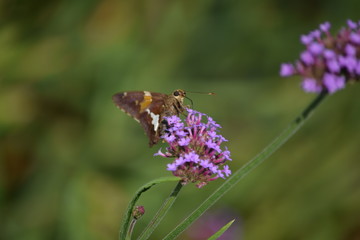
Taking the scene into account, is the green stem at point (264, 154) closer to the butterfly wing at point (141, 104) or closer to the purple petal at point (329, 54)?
the purple petal at point (329, 54)

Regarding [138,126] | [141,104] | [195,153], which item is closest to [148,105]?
[141,104]

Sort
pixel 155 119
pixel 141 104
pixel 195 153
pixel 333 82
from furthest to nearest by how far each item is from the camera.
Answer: pixel 141 104 → pixel 155 119 → pixel 195 153 → pixel 333 82

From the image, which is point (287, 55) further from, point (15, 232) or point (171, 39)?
point (15, 232)

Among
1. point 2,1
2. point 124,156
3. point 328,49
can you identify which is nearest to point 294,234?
point 124,156

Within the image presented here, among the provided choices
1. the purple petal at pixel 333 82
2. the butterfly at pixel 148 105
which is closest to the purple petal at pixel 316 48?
the purple petal at pixel 333 82

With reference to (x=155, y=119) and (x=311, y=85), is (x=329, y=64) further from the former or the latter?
(x=155, y=119)

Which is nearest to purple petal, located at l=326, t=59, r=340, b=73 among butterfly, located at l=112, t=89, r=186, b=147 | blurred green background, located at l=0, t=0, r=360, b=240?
butterfly, located at l=112, t=89, r=186, b=147

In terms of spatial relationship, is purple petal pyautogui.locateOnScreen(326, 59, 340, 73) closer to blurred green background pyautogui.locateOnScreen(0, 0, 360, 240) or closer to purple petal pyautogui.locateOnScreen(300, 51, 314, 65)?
purple petal pyautogui.locateOnScreen(300, 51, 314, 65)
